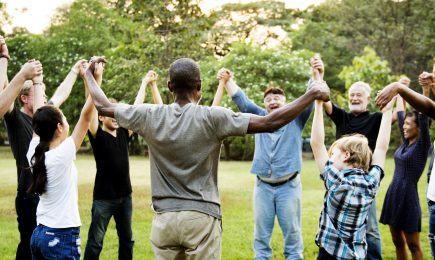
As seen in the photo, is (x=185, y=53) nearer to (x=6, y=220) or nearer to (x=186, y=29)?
(x=186, y=29)

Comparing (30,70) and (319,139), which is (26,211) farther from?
(319,139)

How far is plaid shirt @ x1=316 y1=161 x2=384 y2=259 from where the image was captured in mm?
3619

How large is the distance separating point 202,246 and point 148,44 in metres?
8.98

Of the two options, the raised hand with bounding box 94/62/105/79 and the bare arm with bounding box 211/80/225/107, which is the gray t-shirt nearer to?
the raised hand with bounding box 94/62/105/79

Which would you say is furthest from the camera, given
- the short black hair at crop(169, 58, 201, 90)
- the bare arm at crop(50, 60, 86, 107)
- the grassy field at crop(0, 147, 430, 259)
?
the grassy field at crop(0, 147, 430, 259)

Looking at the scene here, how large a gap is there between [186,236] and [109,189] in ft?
8.27

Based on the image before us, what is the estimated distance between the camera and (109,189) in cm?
552

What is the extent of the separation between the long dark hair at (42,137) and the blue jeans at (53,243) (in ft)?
1.04

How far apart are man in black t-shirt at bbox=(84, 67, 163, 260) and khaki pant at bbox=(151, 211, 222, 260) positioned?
7.59 ft

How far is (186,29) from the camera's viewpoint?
11.5 metres

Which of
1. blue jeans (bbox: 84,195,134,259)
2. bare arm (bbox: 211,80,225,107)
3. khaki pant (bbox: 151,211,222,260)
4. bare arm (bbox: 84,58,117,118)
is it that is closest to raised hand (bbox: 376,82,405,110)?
khaki pant (bbox: 151,211,222,260)

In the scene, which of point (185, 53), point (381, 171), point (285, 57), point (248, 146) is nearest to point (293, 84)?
point (285, 57)

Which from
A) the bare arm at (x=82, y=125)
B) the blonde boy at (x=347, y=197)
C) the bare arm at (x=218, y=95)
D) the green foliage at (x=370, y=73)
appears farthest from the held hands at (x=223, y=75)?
the green foliage at (x=370, y=73)

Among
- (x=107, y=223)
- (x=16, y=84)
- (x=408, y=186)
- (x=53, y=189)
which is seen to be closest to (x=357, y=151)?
(x=53, y=189)
